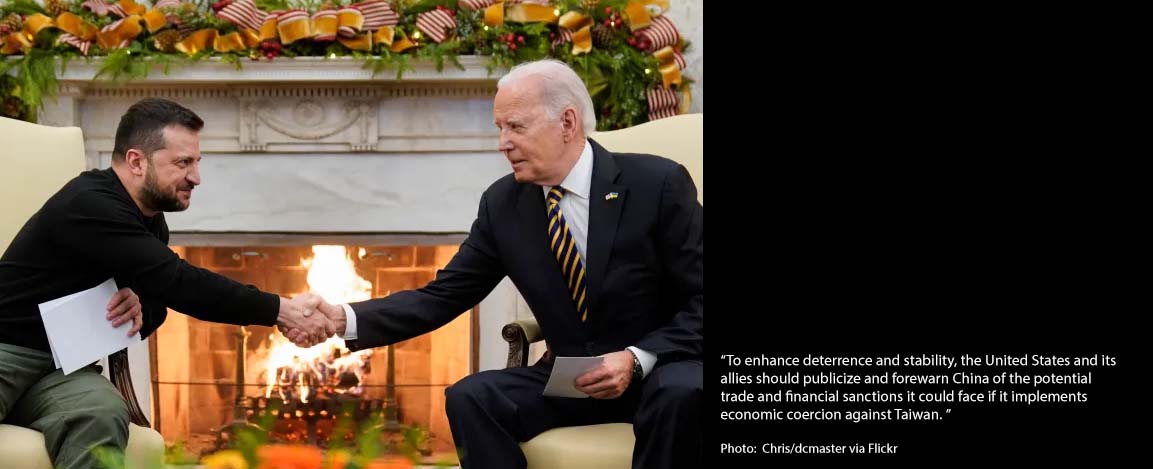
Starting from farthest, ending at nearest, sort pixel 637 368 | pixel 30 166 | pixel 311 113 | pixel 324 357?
1. pixel 324 357
2. pixel 311 113
3. pixel 30 166
4. pixel 637 368

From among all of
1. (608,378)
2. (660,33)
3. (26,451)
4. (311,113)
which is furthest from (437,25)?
(26,451)

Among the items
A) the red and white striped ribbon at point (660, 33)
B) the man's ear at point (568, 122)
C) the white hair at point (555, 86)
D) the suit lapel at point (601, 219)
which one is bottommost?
the suit lapel at point (601, 219)

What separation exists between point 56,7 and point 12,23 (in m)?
0.14

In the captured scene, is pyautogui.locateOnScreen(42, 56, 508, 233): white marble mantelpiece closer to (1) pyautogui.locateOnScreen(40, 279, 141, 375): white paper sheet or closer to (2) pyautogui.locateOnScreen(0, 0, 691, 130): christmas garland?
(2) pyautogui.locateOnScreen(0, 0, 691, 130): christmas garland

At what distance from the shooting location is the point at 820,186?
742mm

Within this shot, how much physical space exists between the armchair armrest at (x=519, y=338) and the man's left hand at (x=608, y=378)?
325 millimetres

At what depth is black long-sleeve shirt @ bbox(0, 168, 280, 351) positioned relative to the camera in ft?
6.76

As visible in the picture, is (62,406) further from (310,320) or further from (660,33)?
(660,33)

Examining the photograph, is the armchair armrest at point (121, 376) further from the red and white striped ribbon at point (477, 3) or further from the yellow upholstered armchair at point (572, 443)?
the red and white striped ribbon at point (477, 3)

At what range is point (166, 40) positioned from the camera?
10.6 feet

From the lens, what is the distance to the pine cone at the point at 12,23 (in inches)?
127

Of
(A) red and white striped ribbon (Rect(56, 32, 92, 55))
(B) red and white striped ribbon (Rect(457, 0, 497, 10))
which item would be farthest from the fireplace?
(B) red and white striped ribbon (Rect(457, 0, 497, 10))

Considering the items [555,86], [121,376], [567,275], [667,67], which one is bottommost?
[121,376]

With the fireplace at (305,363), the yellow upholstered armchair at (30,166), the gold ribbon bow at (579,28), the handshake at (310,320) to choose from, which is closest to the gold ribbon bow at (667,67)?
the gold ribbon bow at (579,28)
